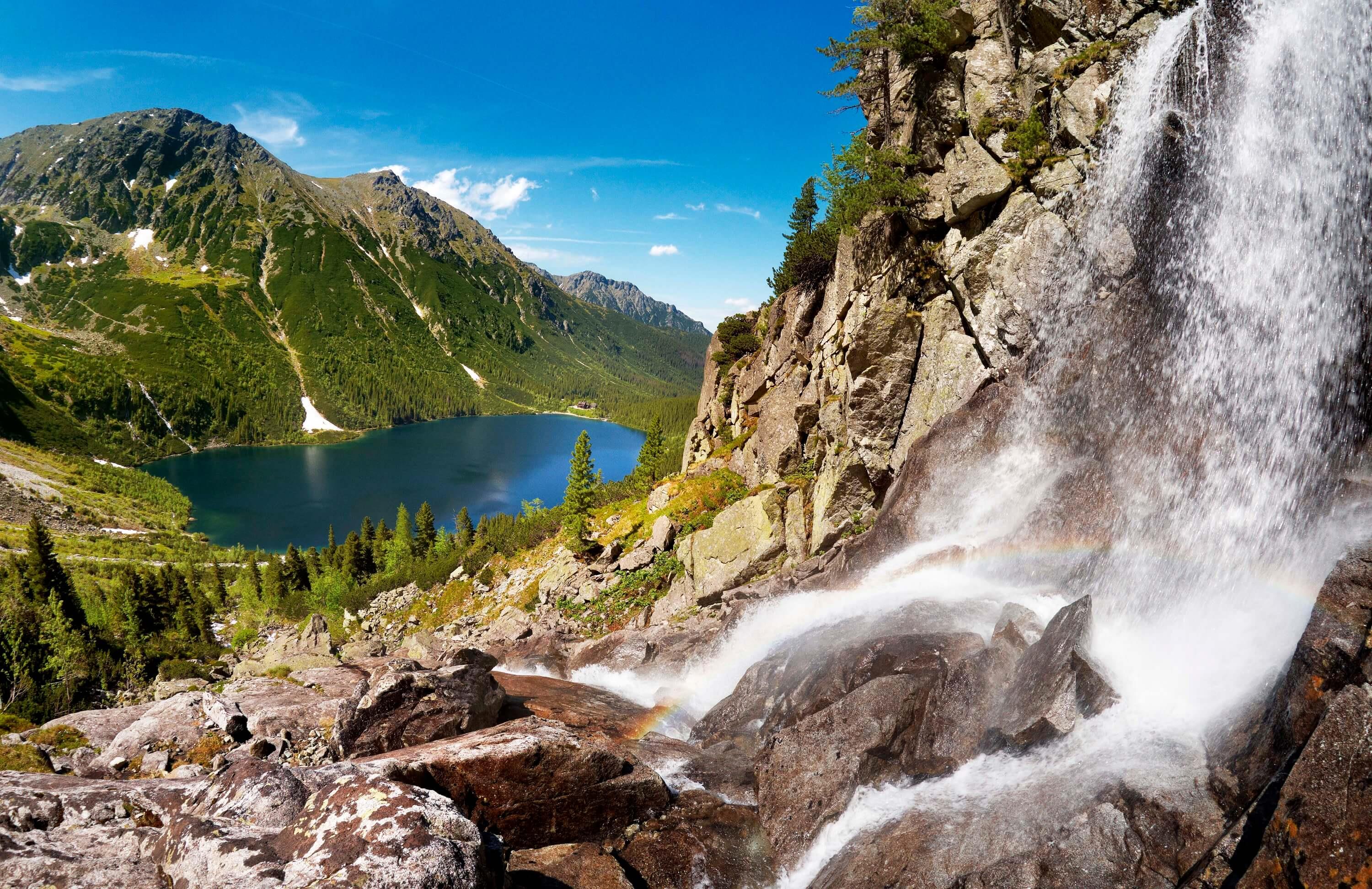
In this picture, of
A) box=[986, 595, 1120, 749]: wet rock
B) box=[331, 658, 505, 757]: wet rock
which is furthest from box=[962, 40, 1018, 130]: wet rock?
box=[331, 658, 505, 757]: wet rock

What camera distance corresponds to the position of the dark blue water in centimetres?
12988

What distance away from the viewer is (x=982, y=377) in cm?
2247

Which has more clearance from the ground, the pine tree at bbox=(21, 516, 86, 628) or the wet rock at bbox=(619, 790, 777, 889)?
the wet rock at bbox=(619, 790, 777, 889)

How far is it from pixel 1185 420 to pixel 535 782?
19.6 m

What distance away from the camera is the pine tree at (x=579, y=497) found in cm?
4053

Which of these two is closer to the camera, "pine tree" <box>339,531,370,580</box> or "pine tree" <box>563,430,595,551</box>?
"pine tree" <box>563,430,595,551</box>

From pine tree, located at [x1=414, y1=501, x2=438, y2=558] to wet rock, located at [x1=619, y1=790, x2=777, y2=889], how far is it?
93590 millimetres

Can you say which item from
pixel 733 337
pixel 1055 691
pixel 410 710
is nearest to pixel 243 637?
pixel 733 337

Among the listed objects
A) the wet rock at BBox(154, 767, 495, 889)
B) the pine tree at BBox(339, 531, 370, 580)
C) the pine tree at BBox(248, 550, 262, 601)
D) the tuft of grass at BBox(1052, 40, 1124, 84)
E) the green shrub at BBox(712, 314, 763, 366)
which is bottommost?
the pine tree at BBox(248, 550, 262, 601)

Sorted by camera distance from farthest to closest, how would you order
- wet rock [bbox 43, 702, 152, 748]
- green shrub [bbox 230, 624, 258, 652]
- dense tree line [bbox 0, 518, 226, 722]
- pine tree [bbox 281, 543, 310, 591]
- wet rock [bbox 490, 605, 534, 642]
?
pine tree [bbox 281, 543, 310, 591] → green shrub [bbox 230, 624, 258, 652] → dense tree line [bbox 0, 518, 226, 722] → wet rock [bbox 490, 605, 534, 642] → wet rock [bbox 43, 702, 152, 748]

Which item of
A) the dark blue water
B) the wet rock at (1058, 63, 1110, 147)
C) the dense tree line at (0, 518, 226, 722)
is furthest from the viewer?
the dark blue water

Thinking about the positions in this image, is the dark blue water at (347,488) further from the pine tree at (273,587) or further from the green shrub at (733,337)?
the green shrub at (733,337)

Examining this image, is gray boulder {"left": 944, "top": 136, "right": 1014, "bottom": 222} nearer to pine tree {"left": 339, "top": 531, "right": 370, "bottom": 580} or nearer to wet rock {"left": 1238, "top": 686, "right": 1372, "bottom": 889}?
wet rock {"left": 1238, "top": 686, "right": 1372, "bottom": 889}

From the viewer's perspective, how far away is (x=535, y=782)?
39.9 feet
